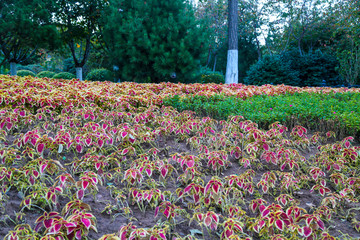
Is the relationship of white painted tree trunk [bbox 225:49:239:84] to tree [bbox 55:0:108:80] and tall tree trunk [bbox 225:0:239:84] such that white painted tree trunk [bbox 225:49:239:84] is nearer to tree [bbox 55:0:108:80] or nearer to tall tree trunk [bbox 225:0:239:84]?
tall tree trunk [bbox 225:0:239:84]

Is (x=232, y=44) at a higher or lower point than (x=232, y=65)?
higher

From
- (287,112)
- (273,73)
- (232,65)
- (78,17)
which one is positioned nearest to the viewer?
(287,112)

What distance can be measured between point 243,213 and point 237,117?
2054 millimetres

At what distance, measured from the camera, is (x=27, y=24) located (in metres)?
9.83

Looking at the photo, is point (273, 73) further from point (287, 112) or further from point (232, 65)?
point (287, 112)

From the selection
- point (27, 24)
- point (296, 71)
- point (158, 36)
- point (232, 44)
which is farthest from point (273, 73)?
point (27, 24)

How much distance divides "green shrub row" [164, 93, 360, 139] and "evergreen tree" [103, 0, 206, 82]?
13.8 ft

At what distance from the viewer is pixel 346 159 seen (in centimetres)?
317

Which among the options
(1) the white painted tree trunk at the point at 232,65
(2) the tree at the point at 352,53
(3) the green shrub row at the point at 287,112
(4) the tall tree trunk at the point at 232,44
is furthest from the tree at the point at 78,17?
Result: (2) the tree at the point at 352,53

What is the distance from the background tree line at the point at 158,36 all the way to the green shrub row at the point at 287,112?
14.5 ft

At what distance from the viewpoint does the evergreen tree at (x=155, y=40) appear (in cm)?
909

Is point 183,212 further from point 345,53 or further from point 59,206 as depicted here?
point 345,53

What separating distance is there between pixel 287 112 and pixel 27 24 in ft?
29.9

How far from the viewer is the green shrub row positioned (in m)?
4.07
